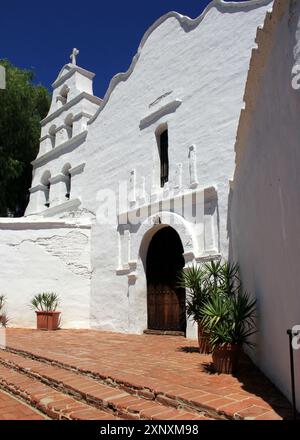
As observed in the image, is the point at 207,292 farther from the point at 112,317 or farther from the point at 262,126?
the point at 112,317

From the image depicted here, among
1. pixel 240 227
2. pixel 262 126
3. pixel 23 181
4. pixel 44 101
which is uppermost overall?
pixel 44 101

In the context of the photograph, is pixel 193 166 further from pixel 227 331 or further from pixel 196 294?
pixel 227 331

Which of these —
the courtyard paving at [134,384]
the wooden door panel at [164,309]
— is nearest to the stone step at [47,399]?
the courtyard paving at [134,384]

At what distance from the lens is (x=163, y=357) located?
20.7 ft

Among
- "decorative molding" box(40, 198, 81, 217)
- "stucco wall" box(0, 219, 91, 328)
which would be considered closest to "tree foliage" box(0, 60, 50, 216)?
"decorative molding" box(40, 198, 81, 217)

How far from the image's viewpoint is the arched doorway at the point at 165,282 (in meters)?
9.55

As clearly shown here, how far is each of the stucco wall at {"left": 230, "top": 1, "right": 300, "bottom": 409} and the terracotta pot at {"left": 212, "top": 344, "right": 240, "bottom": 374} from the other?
1.13 feet

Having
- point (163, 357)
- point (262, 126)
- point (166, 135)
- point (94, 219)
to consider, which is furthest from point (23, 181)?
point (262, 126)

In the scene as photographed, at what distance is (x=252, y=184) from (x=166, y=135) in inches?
236

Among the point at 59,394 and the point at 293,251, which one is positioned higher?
the point at 293,251

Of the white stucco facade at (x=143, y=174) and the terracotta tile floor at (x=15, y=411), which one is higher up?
the white stucco facade at (x=143, y=174)

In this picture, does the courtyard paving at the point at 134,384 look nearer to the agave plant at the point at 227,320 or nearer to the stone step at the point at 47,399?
the stone step at the point at 47,399

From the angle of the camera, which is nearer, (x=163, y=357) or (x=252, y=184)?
(x=252, y=184)

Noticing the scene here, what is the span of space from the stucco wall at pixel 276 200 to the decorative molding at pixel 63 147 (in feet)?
29.9
